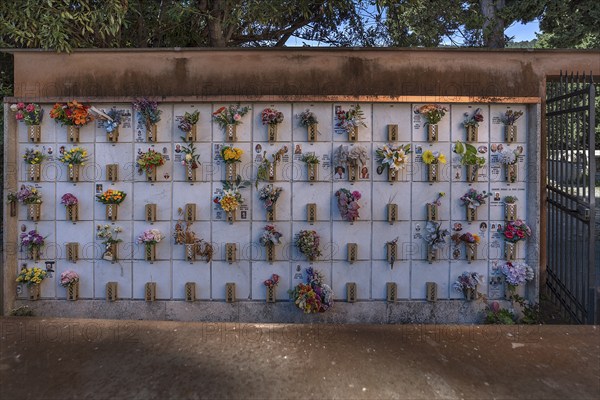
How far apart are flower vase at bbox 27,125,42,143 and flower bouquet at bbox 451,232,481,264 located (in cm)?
627

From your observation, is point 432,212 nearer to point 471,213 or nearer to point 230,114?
point 471,213

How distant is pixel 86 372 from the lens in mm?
2756

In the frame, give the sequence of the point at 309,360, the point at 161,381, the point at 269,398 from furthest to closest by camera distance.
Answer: the point at 309,360, the point at 161,381, the point at 269,398

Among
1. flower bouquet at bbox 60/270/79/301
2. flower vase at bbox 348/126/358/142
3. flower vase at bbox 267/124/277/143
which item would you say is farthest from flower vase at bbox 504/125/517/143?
flower bouquet at bbox 60/270/79/301

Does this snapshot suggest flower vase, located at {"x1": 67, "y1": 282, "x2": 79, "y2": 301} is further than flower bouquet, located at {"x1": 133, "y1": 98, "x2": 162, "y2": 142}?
Yes

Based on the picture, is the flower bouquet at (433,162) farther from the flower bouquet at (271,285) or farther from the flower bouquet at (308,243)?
the flower bouquet at (271,285)

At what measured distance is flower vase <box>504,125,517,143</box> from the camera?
4.92 meters

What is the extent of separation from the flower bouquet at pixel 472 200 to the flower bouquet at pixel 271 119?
2.91 m

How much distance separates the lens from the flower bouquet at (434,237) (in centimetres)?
487

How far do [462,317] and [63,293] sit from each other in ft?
19.7

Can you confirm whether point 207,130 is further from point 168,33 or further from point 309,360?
point 309,360

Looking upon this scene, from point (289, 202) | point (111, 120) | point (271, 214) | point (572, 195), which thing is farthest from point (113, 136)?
point (572, 195)

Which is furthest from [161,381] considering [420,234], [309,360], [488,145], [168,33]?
[168,33]

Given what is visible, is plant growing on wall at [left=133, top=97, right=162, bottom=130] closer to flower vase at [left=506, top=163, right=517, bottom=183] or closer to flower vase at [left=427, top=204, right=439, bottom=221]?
flower vase at [left=427, top=204, right=439, bottom=221]
